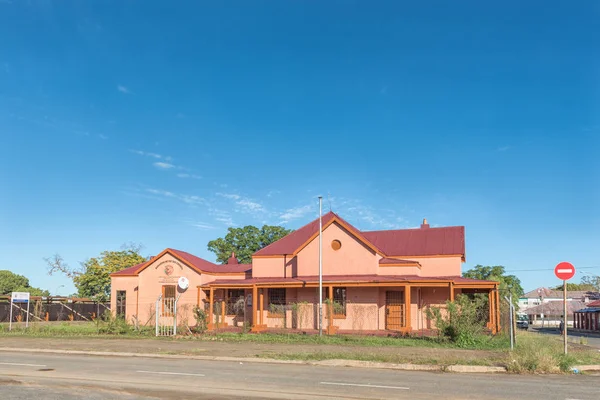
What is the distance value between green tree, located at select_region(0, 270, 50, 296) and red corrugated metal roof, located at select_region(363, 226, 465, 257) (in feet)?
221

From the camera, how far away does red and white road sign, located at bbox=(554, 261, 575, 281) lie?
17156mm

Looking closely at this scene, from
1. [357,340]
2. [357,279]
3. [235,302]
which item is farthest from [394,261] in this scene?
[235,302]

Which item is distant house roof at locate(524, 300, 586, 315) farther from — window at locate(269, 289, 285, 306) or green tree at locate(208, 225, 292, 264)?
window at locate(269, 289, 285, 306)

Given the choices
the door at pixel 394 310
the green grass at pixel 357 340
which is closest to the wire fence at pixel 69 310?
the green grass at pixel 357 340

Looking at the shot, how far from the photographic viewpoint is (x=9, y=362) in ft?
54.0

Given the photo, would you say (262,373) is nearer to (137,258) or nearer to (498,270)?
(137,258)

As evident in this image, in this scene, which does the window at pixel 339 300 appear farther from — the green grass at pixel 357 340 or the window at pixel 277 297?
the green grass at pixel 357 340

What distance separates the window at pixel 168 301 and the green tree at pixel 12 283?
192 feet

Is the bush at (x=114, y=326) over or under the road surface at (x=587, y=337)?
over

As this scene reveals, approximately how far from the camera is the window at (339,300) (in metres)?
29.1

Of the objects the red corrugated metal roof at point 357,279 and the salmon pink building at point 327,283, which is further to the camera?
the salmon pink building at point 327,283

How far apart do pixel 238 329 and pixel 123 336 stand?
21.4ft

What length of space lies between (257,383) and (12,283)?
87088 mm

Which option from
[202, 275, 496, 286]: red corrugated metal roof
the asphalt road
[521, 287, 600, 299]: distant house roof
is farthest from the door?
[521, 287, 600, 299]: distant house roof
